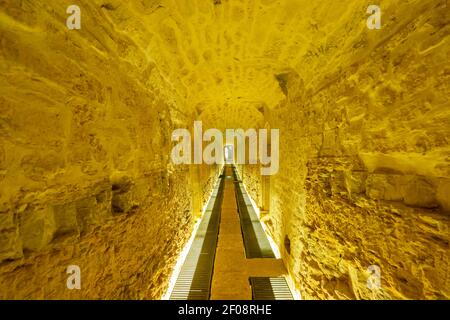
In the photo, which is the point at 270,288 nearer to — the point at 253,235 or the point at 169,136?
the point at 253,235

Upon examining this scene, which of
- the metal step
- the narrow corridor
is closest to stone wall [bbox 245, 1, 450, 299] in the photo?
the metal step

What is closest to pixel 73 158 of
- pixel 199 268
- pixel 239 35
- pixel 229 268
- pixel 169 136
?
pixel 169 136

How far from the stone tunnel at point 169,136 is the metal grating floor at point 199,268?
264 mm

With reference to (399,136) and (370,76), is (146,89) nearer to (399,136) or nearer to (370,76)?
(370,76)

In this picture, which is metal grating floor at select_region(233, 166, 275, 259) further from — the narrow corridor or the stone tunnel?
the stone tunnel

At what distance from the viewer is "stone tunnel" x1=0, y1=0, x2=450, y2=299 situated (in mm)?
1074

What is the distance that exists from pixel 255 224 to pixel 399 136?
5.25 meters

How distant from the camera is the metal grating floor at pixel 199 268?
122 inches

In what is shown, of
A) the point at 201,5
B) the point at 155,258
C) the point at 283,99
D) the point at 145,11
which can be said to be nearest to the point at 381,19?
the point at 201,5

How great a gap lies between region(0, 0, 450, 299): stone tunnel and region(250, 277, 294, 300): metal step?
17 centimetres

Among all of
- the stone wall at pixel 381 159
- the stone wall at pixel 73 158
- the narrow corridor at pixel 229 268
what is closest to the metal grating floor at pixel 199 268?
the narrow corridor at pixel 229 268

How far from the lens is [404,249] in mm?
1297

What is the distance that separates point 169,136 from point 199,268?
268cm

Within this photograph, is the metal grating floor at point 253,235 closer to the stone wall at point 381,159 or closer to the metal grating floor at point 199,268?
the metal grating floor at point 199,268
